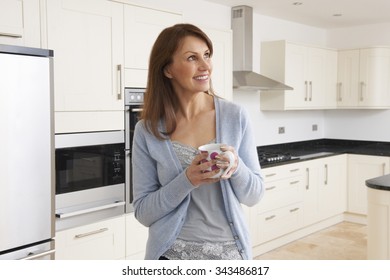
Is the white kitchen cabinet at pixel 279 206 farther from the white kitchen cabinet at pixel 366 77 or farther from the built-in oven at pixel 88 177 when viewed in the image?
the built-in oven at pixel 88 177

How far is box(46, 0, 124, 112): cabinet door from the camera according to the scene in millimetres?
2639

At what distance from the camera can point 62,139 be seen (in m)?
2.68

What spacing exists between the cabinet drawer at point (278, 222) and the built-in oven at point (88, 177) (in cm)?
171

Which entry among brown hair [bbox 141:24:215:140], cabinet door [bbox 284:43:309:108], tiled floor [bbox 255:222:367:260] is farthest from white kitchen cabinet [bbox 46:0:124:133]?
cabinet door [bbox 284:43:309:108]

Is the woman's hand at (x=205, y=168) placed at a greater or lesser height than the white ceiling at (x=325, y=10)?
lesser

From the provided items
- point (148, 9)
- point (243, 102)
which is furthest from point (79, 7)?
point (243, 102)

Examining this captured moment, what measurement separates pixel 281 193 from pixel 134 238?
74.4 inches

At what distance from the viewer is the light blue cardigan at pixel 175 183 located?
1365 mm

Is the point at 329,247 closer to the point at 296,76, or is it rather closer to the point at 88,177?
the point at 296,76

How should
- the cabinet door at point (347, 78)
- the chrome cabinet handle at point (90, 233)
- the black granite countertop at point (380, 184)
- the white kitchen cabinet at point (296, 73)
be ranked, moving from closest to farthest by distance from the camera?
1. the chrome cabinet handle at point (90, 233)
2. the black granite countertop at point (380, 184)
3. the white kitchen cabinet at point (296, 73)
4. the cabinet door at point (347, 78)

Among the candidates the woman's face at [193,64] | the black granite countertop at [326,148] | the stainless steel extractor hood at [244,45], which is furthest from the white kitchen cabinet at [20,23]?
the black granite countertop at [326,148]

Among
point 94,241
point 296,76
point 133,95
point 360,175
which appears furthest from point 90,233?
point 360,175

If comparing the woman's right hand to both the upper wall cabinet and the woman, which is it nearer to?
the woman

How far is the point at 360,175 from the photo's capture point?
540 cm
